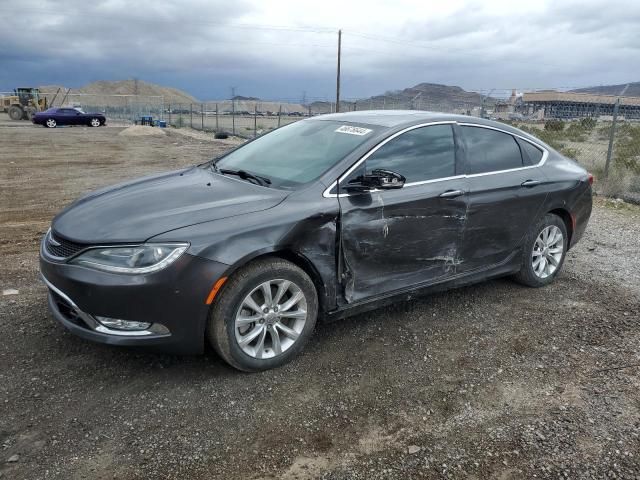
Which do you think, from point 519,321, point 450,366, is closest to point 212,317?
point 450,366

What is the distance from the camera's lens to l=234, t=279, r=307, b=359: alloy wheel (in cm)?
330

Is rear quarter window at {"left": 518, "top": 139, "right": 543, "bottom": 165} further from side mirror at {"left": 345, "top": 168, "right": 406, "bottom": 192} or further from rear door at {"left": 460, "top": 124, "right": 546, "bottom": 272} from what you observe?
side mirror at {"left": 345, "top": 168, "right": 406, "bottom": 192}

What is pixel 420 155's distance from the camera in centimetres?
412

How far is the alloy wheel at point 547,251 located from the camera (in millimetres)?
4957

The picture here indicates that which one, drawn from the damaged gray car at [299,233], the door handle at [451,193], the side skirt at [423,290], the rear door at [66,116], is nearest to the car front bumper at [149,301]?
the damaged gray car at [299,233]

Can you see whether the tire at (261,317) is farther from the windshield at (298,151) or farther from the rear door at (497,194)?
the rear door at (497,194)

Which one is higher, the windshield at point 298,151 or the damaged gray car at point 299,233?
the windshield at point 298,151

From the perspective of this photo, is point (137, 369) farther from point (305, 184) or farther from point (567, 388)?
point (567, 388)

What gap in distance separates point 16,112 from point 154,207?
4373 cm

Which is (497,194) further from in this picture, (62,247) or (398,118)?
(62,247)

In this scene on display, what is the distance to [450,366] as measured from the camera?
363 centimetres

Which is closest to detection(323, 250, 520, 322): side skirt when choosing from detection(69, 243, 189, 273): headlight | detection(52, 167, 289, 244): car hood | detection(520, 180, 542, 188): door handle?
detection(520, 180, 542, 188): door handle

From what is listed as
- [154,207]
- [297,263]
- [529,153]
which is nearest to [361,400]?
[297,263]

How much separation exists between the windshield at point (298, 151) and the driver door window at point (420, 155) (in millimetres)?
190
